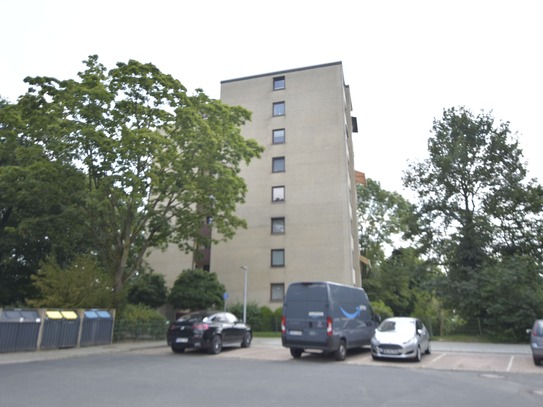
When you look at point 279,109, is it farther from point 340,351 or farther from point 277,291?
point 340,351

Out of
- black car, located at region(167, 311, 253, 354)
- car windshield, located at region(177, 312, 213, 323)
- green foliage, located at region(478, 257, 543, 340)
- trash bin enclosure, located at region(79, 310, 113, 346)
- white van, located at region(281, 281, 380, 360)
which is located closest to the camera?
white van, located at region(281, 281, 380, 360)

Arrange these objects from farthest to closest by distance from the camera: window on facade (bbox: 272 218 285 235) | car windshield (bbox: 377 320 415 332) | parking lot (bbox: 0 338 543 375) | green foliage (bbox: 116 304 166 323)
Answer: window on facade (bbox: 272 218 285 235) → green foliage (bbox: 116 304 166 323) → car windshield (bbox: 377 320 415 332) → parking lot (bbox: 0 338 543 375)

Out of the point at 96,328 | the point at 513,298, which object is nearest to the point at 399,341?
the point at 513,298

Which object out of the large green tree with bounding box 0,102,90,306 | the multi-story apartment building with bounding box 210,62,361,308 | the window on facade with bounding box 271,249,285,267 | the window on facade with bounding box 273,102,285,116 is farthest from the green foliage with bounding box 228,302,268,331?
the window on facade with bounding box 273,102,285,116

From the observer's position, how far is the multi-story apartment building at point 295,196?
31.1 meters

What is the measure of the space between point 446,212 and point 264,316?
48.4 ft

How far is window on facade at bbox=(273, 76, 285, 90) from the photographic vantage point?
36.7 meters

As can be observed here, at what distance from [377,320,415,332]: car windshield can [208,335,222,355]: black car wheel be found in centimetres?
602

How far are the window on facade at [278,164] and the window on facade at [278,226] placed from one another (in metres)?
4.12

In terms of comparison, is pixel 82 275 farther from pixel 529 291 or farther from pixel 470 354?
pixel 529 291

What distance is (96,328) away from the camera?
1819 cm

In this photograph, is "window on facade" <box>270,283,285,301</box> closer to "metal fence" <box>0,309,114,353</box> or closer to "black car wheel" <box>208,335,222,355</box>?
"metal fence" <box>0,309,114,353</box>

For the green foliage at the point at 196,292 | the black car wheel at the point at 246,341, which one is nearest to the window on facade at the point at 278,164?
the green foliage at the point at 196,292

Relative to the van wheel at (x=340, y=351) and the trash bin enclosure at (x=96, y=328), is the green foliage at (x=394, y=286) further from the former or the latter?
the trash bin enclosure at (x=96, y=328)
